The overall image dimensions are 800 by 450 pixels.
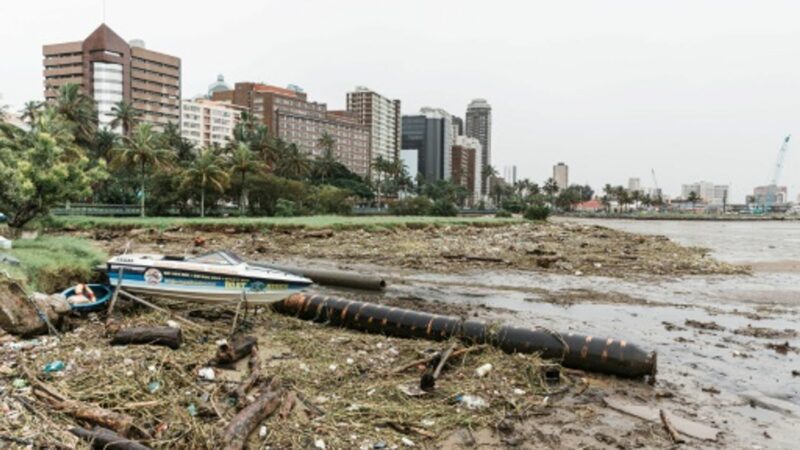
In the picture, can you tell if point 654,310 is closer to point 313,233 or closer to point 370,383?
point 370,383

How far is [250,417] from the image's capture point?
590 centimetres

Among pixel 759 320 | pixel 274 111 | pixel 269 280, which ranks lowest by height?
pixel 759 320

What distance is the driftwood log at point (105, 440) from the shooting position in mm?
5184

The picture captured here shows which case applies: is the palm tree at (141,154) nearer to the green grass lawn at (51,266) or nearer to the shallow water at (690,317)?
the shallow water at (690,317)

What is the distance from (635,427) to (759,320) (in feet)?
32.2

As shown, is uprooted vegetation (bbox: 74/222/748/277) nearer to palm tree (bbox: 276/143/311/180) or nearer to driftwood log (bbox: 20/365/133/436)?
driftwood log (bbox: 20/365/133/436)

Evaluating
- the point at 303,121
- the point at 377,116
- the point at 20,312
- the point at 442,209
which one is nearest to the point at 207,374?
the point at 20,312

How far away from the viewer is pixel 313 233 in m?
34.4

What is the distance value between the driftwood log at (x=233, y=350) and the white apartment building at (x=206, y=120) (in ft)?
455

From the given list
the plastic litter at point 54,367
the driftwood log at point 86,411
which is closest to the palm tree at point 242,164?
the plastic litter at point 54,367

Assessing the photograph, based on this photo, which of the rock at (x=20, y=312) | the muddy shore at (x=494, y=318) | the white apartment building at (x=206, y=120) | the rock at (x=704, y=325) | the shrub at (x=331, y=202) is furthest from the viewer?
the white apartment building at (x=206, y=120)

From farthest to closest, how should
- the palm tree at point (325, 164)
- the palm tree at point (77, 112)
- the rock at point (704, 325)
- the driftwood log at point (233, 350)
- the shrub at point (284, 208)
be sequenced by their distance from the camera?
the palm tree at point (325, 164), the palm tree at point (77, 112), the shrub at point (284, 208), the rock at point (704, 325), the driftwood log at point (233, 350)

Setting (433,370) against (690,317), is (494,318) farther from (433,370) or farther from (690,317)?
(433,370)

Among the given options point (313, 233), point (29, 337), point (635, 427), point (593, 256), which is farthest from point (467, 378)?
point (313, 233)
